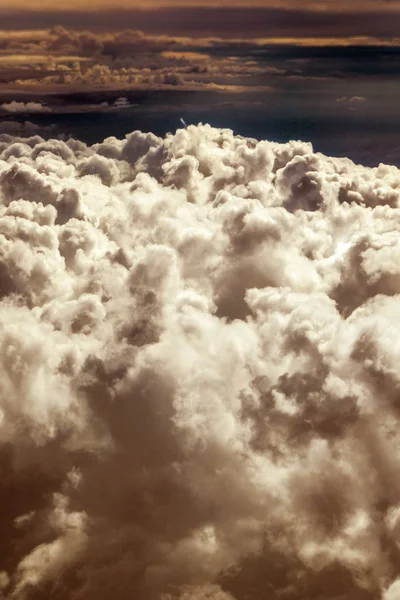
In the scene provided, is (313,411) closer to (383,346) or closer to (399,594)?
(383,346)

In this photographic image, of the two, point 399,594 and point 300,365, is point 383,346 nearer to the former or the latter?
point 300,365

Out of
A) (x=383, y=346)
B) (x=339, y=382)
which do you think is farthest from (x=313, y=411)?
(x=383, y=346)

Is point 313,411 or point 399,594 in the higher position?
point 313,411

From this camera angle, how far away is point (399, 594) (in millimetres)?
199125

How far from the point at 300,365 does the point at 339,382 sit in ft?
35.7

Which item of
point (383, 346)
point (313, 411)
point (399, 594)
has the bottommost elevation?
point (399, 594)

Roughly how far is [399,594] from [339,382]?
5524 cm

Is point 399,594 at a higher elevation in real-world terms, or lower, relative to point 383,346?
lower

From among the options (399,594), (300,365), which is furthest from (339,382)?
(399,594)

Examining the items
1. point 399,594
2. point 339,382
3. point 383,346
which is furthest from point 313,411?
point 399,594

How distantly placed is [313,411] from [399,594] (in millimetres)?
49766

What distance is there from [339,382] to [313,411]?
1091 centimetres

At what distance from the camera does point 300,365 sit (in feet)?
656

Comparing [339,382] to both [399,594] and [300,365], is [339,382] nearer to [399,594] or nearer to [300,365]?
[300,365]
